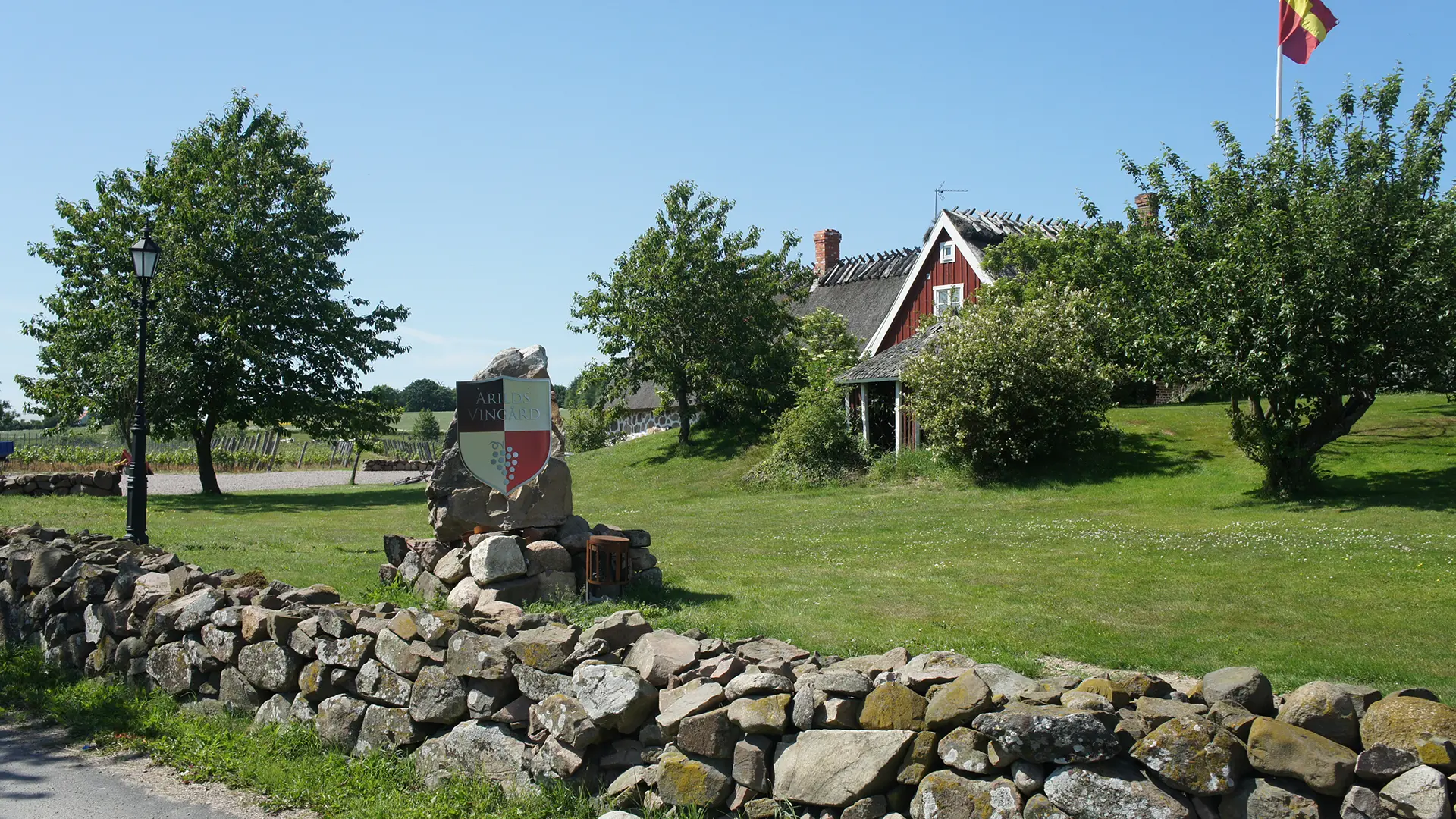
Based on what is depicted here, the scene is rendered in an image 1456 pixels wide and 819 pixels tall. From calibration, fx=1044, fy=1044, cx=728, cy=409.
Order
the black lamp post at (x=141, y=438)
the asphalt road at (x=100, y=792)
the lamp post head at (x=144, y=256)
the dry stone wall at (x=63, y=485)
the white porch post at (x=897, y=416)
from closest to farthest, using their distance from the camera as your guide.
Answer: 1. the asphalt road at (x=100, y=792)
2. the black lamp post at (x=141, y=438)
3. the lamp post head at (x=144, y=256)
4. the dry stone wall at (x=63, y=485)
5. the white porch post at (x=897, y=416)

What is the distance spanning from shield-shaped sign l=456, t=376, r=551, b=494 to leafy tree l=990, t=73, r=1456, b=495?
39.3ft

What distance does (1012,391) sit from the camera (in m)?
21.5

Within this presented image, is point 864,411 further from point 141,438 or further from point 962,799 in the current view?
point 962,799

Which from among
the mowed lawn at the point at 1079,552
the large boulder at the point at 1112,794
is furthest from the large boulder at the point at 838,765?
the mowed lawn at the point at 1079,552

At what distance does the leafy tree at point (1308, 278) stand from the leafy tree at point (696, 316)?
616 inches

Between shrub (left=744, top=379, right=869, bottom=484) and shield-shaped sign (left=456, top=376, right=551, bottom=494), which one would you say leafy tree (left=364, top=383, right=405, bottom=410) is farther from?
shield-shaped sign (left=456, top=376, right=551, bottom=494)

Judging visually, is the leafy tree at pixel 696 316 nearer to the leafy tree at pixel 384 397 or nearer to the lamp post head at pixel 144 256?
the leafy tree at pixel 384 397

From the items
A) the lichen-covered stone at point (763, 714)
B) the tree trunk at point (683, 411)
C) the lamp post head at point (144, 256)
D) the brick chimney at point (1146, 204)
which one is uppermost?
the brick chimney at point (1146, 204)

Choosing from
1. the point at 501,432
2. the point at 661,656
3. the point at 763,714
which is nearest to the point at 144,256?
the point at 501,432

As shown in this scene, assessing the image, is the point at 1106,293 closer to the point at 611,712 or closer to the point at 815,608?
the point at 815,608

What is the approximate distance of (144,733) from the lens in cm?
755

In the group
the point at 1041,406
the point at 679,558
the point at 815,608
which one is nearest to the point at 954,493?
the point at 1041,406

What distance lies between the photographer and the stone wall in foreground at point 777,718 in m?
4.03

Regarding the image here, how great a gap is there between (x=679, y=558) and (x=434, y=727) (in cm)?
667
